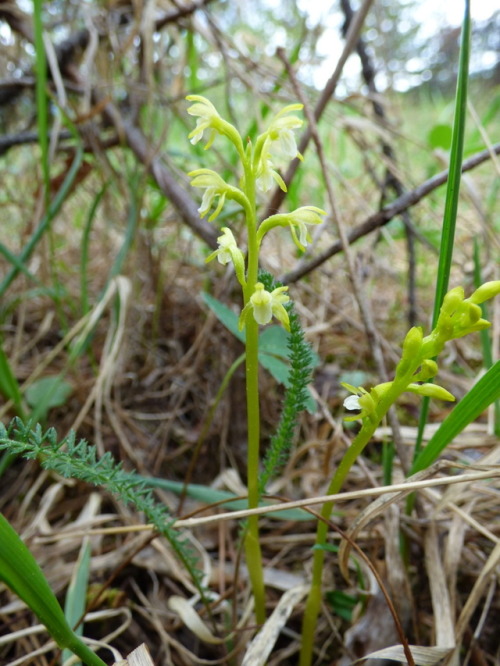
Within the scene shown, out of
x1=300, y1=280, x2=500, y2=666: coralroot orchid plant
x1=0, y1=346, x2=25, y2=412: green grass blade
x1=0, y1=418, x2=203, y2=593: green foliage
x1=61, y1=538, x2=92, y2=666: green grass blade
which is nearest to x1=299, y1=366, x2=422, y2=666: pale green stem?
x1=300, y1=280, x2=500, y2=666: coralroot orchid plant

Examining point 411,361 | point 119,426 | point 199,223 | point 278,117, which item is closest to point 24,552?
point 411,361

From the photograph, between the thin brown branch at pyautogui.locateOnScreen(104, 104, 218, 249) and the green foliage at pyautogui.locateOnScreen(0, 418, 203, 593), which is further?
the thin brown branch at pyautogui.locateOnScreen(104, 104, 218, 249)

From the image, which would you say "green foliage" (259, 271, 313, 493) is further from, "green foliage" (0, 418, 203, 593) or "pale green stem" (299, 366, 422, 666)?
"green foliage" (0, 418, 203, 593)

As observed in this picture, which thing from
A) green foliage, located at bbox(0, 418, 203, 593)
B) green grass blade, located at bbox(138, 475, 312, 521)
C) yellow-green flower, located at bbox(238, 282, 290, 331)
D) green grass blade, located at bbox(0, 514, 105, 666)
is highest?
yellow-green flower, located at bbox(238, 282, 290, 331)

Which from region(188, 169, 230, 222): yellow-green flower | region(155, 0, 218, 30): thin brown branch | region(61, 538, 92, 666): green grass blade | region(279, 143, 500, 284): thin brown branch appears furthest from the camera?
region(155, 0, 218, 30): thin brown branch

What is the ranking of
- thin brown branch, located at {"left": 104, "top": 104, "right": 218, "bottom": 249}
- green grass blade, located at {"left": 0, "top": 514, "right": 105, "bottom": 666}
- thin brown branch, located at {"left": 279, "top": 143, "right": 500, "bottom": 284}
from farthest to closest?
1. thin brown branch, located at {"left": 104, "top": 104, "right": 218, "bottom": 249}
2. thin brown branch, located at {"left": 279, "top": 143, "right": 500, "bottom": 284}
3. green grass blade, located at {"left": 0, "top": 514, "right": 105, "bottom": 666}

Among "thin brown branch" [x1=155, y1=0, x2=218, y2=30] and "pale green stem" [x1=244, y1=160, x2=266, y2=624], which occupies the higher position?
"thin brown branch" [x1=155, y1=0, x2=218, y2=30]

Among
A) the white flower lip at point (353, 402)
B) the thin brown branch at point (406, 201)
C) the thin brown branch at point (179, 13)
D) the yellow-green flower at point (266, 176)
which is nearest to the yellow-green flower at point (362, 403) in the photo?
the white flower lip at point (353, 402)
